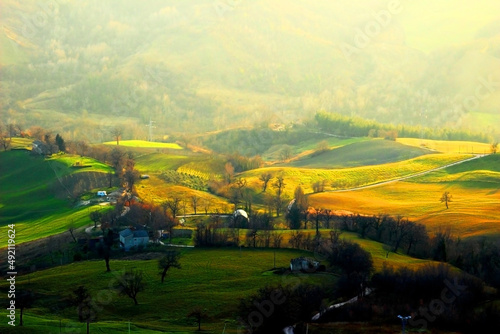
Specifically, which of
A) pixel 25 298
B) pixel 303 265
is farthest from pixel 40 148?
pixel 303 265

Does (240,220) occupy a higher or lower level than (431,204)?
lower

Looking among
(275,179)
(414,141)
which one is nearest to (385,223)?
(275,179)

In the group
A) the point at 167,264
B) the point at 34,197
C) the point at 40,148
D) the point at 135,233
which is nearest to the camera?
the point at 167,264

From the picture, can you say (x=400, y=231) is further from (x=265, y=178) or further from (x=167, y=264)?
(x=265, y=178)

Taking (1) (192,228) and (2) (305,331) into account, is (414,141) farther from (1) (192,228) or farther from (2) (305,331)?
(2) (305,331)

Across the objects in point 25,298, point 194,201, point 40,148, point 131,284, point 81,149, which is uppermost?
point 40,148

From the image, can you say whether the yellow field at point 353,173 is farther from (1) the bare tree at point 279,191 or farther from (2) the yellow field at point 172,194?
(2) the yellow field at point 172,194

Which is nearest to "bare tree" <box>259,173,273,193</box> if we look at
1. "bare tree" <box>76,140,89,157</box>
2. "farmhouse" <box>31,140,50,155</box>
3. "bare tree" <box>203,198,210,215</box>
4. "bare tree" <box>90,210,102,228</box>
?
"bare tree" <box>203,198,210,215</box>
